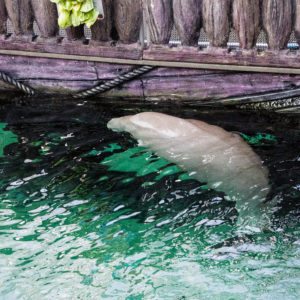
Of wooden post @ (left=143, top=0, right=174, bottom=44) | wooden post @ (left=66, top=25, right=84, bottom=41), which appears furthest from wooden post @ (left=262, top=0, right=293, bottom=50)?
→ wooden post @ (left=66, top=25, right=84, bottom=41)

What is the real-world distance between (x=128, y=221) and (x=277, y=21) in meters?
2.48

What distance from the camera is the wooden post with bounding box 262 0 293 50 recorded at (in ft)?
19.2

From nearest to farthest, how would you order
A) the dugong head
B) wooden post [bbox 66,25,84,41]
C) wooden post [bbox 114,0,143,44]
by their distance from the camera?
1. the dugong head
2. wooden post [bbox 114,0,143,44]
3. wooden post [bbox 66,25,84,41]

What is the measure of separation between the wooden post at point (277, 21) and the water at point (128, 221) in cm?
73

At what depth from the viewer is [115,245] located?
4.36 m

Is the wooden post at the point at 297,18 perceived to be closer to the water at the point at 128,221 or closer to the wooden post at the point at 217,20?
the wooden post at the point at 217,20

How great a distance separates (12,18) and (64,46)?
0.70 meters

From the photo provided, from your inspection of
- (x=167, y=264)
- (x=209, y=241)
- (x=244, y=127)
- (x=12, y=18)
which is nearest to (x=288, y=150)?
(x=244, y=127)

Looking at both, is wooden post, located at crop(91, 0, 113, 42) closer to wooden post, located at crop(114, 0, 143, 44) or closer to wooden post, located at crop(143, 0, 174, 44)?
wooden post, located at crop(114, 0, 143, 44)

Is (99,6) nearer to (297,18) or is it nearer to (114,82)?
(114,82)

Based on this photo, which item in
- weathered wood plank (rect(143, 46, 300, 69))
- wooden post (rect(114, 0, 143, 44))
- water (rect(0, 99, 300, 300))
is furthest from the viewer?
wooden post (rect(114, 0, 143, 44))

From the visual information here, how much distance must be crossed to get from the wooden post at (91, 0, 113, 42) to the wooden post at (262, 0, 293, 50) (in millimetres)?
1515

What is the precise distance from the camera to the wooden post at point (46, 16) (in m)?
6.68

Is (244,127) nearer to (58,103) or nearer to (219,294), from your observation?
(58,103)
